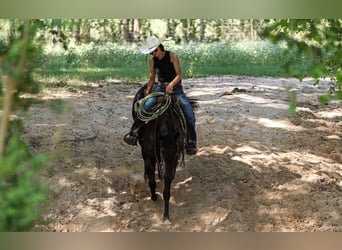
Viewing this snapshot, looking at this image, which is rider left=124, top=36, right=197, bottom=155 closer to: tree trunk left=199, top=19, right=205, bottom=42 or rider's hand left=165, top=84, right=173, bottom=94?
rider's hand left=165, top=84, right=173, bottom=94

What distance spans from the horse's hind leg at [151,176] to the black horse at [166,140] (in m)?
0.02

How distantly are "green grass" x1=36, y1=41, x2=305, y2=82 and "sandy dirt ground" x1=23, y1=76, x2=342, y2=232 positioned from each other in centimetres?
9

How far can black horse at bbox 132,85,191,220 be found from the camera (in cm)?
344

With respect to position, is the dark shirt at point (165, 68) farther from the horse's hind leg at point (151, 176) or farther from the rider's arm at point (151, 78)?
the horse's hind leg at point (151, 176)

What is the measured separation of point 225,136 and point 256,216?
96cm

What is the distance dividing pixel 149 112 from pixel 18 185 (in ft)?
5.10

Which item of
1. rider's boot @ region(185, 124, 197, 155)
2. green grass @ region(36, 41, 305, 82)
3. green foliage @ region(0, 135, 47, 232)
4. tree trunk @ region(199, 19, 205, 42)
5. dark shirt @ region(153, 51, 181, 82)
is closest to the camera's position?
green foliage @ region(0, 135, 47, 232)

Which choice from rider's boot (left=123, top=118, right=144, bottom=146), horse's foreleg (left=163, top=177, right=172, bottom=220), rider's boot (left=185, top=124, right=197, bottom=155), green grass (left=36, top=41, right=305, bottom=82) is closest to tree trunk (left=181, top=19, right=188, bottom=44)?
green grass (left=36, top=41, right=305, bottom=82)

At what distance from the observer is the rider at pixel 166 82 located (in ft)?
11.9

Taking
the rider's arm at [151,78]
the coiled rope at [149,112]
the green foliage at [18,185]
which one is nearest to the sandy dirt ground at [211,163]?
the coiled rope at [149,112]

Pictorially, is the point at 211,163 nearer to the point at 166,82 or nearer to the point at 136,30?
the point at 166,82

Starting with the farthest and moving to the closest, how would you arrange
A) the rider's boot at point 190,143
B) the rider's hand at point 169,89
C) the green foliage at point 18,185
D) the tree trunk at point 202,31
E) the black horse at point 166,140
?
the tree trunk at point 202,31, the rider's boot at point 190,143, the rider's hand at point 169,89, the black horse at point 166,140, the green foliage at point 18,185

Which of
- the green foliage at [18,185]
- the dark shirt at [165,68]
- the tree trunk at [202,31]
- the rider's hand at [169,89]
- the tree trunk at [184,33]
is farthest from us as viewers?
the tree trunk at [202,31]

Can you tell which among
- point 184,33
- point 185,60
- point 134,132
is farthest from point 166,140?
point 184,33
